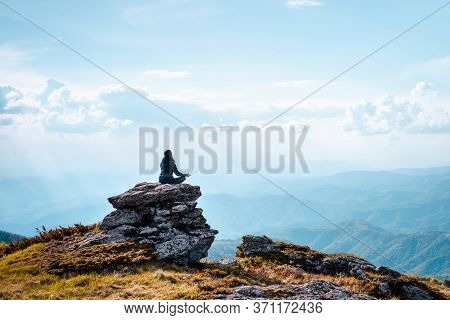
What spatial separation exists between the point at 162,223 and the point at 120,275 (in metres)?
5.81

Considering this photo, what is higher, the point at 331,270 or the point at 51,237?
the point at 51,237

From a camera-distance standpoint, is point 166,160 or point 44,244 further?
point 166,160

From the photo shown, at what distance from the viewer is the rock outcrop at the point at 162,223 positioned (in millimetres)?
26641

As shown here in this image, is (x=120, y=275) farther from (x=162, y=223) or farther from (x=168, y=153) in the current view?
(x=168, y=153)

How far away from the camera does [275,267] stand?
87.3ft

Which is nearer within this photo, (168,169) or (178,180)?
(168,169)

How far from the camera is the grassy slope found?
19953 millimetres

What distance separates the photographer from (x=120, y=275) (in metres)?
22.9

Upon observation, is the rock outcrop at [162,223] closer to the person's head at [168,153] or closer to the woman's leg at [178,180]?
the woman's leg at [178,180]

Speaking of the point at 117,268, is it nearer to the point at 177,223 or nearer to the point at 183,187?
the point at 177,223

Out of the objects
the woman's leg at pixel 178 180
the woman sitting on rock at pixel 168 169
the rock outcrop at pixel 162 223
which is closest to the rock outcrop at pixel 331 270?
the rock outcrop at pixel 162 223

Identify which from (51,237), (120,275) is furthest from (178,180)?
(120,275)
